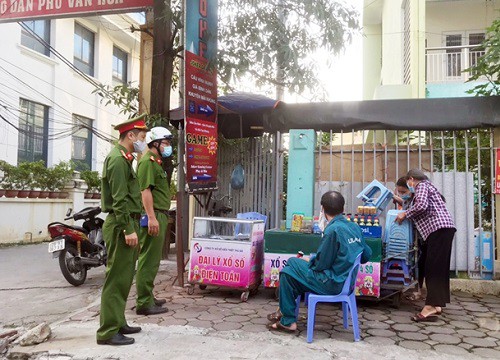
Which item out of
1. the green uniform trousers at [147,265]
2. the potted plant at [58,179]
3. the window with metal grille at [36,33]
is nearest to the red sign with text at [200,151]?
the green uniform trousers at [147,265]

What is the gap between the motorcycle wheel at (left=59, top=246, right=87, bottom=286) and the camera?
5.89 metres

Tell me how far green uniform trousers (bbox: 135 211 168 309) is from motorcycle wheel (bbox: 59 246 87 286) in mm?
2021

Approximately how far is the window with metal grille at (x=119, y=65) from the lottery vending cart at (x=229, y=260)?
14751 millimetres

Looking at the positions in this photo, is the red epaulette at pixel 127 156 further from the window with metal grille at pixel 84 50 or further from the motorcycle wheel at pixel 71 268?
the window with metal grille at pixel 84 50

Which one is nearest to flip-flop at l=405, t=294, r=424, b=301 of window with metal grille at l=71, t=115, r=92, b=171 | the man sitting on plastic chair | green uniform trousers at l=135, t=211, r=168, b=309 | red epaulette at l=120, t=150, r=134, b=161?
the man sitting on plastic chair

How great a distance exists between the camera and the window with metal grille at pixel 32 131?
43.4 feet

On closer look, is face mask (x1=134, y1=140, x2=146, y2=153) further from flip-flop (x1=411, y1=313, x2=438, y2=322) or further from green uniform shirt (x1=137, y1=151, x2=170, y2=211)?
flip-flop (x1=411, y1=313, x2=438, y2=322)

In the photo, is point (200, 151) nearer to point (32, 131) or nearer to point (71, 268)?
point (71, 268)

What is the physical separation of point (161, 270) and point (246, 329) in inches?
124

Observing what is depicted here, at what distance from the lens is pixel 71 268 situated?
6.03m

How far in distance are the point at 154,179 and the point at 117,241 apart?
1.06 meters

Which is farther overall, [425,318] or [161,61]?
[161,61]

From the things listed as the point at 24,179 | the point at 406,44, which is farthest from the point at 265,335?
the point at 24,179

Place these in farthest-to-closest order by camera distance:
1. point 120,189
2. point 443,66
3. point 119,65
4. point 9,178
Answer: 1. point 119,65
2. point 9,178
3. point 443,66
4. point 120,189
